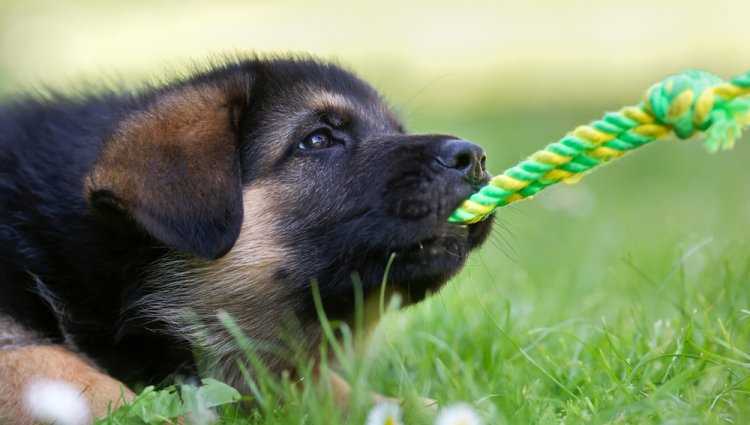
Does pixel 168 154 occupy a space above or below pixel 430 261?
above

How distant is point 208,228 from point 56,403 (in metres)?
0.71

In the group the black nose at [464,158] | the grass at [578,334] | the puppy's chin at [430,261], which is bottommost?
the grass at [578,334]

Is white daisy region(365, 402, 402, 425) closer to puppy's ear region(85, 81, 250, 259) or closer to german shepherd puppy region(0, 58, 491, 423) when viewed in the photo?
german shepherd puppy region(0, 58, 491, 423)

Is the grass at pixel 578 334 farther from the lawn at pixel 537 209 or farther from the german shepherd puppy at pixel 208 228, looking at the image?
the german shepherd puppy at pixel 208 228

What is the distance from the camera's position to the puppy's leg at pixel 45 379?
3.46 m

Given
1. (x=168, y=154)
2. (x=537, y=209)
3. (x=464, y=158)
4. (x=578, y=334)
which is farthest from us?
(x=537, y=209)

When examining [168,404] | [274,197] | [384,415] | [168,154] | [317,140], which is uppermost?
[168,154]

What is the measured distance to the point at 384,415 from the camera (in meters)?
2.90

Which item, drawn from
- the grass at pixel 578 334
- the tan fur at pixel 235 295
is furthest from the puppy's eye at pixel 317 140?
the grass at pixel 578 334

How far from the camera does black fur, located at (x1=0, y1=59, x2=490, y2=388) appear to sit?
143 inches

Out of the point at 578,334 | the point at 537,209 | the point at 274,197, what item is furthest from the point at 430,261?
the point at 537,209

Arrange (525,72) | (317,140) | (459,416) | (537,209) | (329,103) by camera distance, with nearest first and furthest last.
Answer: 1. (459,416)
2. (317,140)
3. (329,103)
4. (537,209)
5. (525,72)

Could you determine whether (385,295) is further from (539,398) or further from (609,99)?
(609,99)

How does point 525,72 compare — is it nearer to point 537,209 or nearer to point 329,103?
point 537,209
